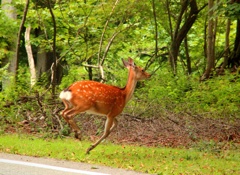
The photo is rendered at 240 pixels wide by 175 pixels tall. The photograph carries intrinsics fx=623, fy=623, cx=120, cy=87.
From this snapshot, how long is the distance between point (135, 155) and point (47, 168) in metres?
3.19

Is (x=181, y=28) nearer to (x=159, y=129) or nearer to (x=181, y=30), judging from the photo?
(x=181, y=30)

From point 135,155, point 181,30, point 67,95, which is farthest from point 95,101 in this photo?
point 181,30

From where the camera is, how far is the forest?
16.5 metres

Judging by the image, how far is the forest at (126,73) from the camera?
54.1 ft

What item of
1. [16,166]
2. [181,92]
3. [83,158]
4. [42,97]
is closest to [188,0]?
[181,92]

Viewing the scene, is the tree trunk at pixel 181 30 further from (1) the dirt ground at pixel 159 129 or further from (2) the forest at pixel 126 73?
(1) the dirt ground at pixel 159 129

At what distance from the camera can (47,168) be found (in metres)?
10.0

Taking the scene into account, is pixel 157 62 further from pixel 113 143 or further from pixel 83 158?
pixel 83 158

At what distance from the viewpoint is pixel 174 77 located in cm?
2262

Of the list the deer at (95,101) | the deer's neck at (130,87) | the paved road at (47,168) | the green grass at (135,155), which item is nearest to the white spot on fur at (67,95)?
the deer at (95,101)

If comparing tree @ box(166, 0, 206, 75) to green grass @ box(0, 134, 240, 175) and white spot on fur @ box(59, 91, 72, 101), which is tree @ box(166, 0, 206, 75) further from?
white spot on fur @ box(59, 91, 72, 101)

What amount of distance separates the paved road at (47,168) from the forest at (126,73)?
15.9 ft

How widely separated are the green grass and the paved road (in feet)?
1.70

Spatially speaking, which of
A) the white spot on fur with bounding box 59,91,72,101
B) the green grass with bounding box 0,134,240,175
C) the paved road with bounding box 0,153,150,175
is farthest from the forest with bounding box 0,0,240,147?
the paved road with bounding box 0,153,150,175
